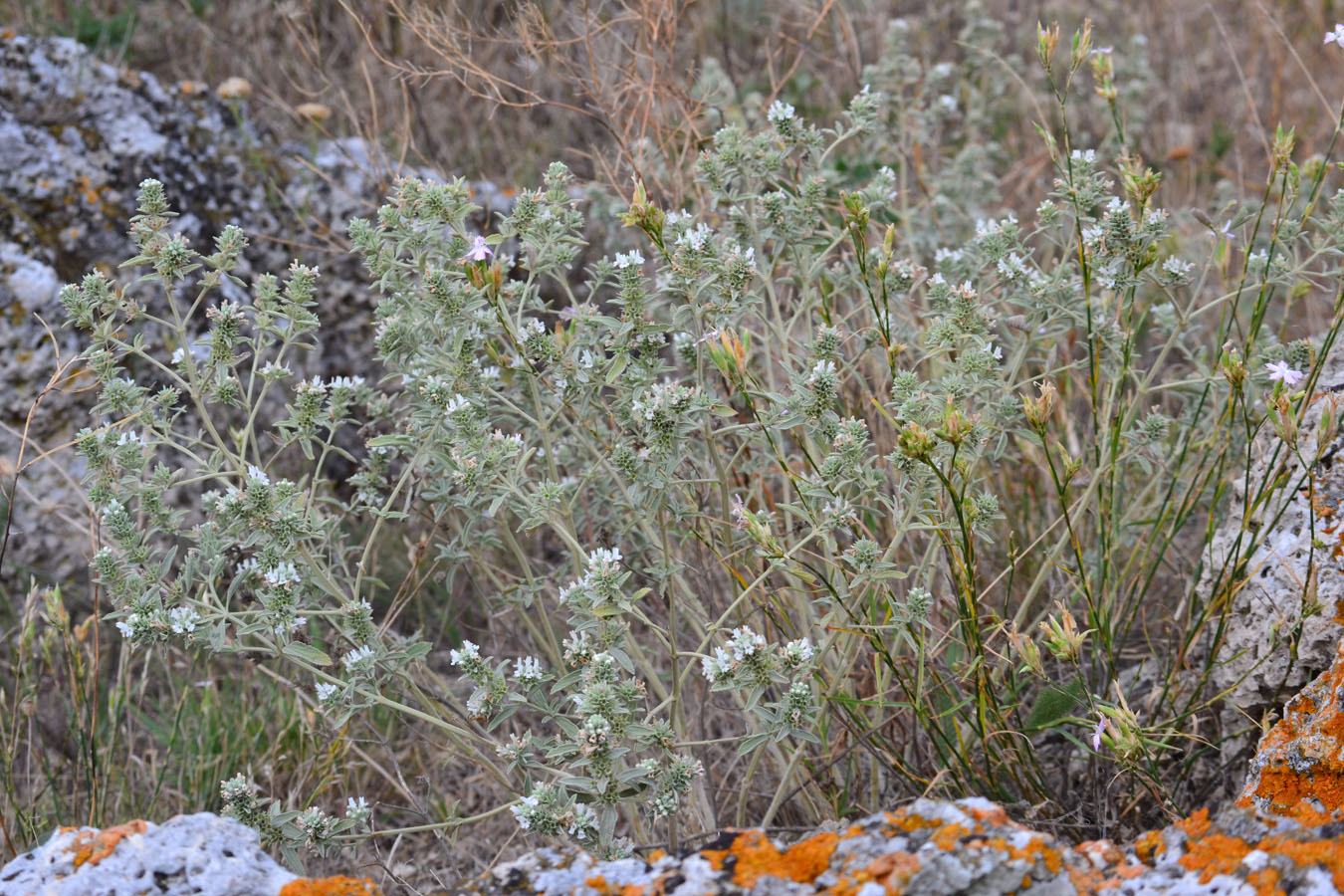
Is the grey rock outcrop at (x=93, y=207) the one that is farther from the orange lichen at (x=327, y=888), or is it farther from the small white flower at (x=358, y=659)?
the orange lichen at (x=327, y=888)

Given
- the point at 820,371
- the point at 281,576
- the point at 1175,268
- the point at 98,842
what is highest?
the point at 1175,268

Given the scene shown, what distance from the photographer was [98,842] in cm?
154

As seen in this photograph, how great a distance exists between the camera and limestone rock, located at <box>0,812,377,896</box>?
1489mm

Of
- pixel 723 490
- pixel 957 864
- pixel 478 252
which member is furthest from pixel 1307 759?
pixel 478 252

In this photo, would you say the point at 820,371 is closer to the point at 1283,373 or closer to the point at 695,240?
the point at 695,240

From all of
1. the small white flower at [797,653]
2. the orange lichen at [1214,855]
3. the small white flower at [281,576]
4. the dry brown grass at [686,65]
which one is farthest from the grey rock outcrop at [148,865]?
the dry brown grass at [686,65]

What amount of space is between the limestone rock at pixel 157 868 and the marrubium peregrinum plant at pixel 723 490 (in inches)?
12.9

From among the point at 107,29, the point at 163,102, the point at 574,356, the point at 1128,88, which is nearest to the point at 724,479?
the point at 574,356

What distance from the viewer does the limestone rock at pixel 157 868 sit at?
1489mm

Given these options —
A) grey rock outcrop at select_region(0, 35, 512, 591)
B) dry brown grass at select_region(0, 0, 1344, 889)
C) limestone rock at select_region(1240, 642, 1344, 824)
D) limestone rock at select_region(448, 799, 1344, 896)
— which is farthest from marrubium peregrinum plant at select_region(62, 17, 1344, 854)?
dry brown grass at select_region(0, 0, 1344, 889)

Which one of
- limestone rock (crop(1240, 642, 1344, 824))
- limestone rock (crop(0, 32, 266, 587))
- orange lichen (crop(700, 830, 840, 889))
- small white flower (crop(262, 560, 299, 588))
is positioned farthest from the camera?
limestone rock (crop(0, 32, 266, 587))

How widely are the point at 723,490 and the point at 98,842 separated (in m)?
1.16

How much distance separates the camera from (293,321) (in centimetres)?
211

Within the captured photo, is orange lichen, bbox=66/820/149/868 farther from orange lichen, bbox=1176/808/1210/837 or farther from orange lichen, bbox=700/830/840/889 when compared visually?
orange lichen, bbox=1176/808/1210/837
